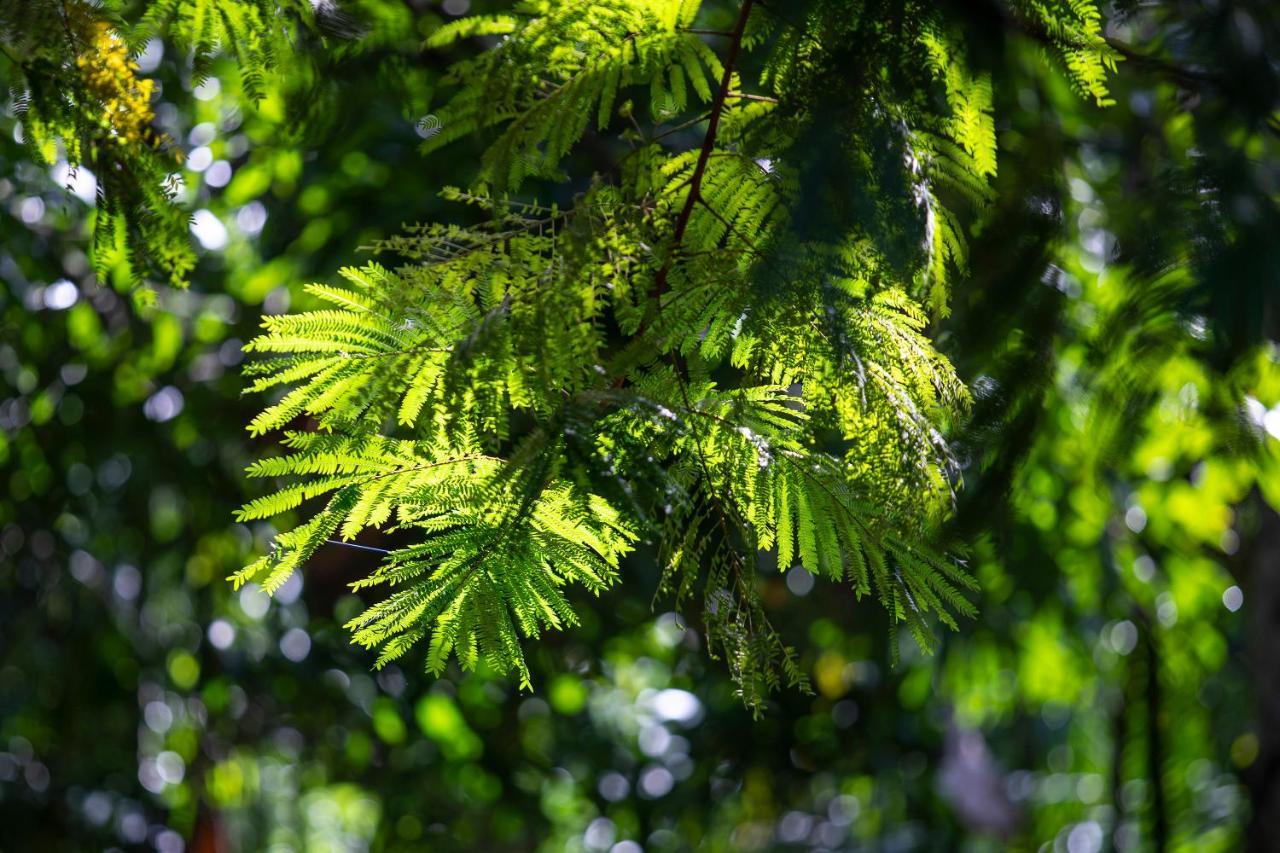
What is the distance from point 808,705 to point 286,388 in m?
2.90

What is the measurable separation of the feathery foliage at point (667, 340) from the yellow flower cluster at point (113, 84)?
20.8 inches

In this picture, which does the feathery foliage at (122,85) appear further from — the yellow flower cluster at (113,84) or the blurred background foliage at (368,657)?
the blurred background foliage at (368,657)

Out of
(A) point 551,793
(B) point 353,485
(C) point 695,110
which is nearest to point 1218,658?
(A) point 551,793

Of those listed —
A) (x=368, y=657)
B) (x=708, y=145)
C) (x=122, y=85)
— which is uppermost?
(x=708, y=145)

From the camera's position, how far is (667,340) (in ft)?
4.80

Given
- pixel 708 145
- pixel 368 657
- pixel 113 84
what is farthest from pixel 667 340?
pixel 368 657

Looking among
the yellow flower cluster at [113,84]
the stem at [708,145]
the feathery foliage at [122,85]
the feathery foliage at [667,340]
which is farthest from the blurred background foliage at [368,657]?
the stem at [708,145]

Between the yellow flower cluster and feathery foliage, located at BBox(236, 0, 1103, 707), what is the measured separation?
529 mm

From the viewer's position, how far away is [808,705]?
5797mm

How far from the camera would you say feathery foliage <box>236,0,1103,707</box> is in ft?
4.41

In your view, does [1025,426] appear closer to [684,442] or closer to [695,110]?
[684,442]

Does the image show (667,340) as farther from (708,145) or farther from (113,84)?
(113,84)

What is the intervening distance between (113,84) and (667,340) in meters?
0.97

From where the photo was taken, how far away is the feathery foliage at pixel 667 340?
1.34m
